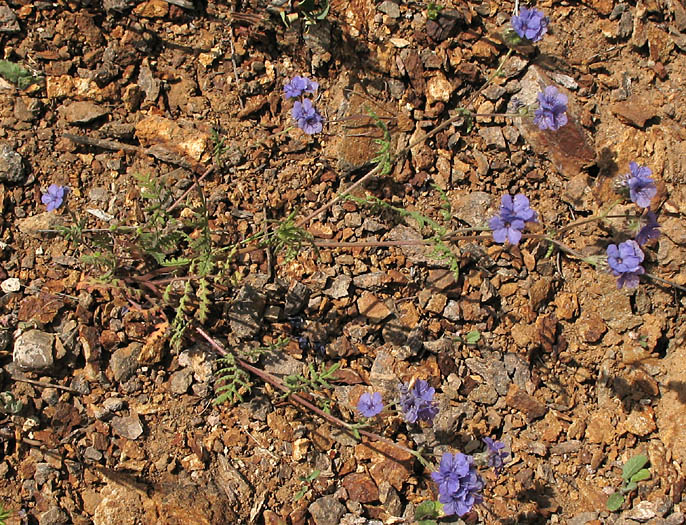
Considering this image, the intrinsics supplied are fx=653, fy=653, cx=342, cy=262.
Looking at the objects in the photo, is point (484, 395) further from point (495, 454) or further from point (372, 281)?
point (372, 281)

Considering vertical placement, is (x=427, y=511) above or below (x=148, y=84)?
below

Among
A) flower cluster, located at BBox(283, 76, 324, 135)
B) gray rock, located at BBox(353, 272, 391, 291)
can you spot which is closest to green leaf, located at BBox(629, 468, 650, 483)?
gray rock, located at BBox(353, 272, 391, 291)

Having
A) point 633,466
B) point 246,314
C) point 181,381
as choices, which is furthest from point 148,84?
point 633,466

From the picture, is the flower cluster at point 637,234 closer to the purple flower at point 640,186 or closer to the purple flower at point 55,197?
the purple flower at point 640,186

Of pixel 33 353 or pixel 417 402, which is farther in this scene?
pixel 33 353

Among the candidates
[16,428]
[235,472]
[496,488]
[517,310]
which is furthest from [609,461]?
[16,428]

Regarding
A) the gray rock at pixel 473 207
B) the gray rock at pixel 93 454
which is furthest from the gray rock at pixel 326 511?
the gray rock at pixel 473 207
